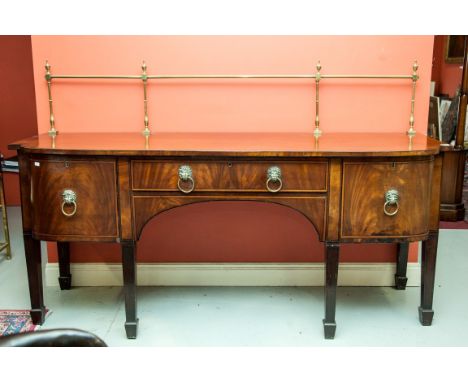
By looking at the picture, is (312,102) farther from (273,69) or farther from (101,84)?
(101,84)

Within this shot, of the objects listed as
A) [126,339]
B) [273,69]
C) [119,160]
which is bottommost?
[126,339]

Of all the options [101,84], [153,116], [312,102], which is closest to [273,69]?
[312,102]

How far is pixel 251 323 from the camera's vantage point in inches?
89.3

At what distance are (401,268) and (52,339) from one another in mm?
2037

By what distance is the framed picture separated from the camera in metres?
5.70

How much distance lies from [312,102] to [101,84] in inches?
38.2

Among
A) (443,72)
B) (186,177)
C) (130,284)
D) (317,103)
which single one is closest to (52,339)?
(186,177)

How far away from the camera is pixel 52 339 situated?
91 centimetres

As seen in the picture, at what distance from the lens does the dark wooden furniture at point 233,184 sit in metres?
1.96

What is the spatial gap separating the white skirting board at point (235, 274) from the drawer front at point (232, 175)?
0.73 m

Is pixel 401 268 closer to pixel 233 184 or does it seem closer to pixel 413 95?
pixel 413 95

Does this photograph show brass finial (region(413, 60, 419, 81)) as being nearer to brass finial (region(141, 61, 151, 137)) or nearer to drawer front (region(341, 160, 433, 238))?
drawer front (region(341, 160, 433, 238))

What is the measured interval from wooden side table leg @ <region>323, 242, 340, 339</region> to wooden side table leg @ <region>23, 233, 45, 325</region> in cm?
117

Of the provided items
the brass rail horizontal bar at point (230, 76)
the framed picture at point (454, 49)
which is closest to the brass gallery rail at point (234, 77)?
the brass rail horizontal bar at point (230, 76)
